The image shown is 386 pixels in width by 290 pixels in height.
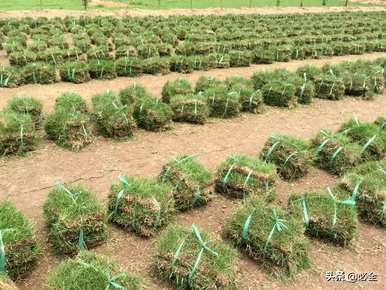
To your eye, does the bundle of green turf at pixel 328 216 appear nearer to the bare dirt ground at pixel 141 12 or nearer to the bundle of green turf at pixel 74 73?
the bundle of green turf at pixel 74 73

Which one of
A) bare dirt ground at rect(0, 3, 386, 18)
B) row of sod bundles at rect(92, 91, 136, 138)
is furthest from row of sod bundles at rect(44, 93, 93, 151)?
bare dirt ground at rect(0, 3, 386, 18)

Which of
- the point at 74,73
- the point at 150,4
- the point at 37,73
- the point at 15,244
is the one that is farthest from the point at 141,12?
the point at 15,244

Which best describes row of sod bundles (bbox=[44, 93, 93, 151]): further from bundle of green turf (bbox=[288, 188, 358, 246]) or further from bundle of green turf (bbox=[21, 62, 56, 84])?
bundle of green turf (bbox=[288, 188, 358, 246])

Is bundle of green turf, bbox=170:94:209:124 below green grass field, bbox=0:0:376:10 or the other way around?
below

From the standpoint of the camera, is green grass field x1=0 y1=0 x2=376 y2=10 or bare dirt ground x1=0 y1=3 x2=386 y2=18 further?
green grass field x1=0 y1=0 x2=376 y2=10

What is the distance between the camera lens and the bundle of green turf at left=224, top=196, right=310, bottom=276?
18.5 feet

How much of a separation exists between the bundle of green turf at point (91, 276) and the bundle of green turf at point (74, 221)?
0.69 metres

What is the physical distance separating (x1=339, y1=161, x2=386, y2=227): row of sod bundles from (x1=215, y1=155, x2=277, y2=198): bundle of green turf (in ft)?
4.63

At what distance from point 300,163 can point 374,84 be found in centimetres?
847

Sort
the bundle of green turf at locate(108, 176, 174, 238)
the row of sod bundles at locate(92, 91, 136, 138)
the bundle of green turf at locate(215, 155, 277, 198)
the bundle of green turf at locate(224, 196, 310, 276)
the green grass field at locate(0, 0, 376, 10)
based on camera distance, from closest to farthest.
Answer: the bundle of green turf at locate(224, 196, 310, 276) → the bundle of green turf at locate(108, 176, 174, 238) → the bundle of green turf at locate(215, 155, 277, 198) → the row of sod bundles at locate(92, 91, 136, 138) → the green grass field at locate(0, 0, 376, 10)

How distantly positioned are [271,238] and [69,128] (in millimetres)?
5456

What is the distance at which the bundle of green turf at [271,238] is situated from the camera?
18.5ft

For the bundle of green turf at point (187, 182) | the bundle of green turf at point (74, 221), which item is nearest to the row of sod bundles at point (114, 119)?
the bundle of green turf at point (187, 182)

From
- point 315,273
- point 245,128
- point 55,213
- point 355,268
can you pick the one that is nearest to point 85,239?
point 55,213
